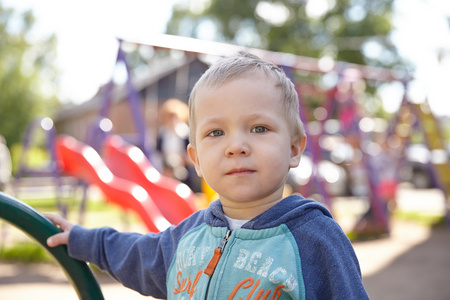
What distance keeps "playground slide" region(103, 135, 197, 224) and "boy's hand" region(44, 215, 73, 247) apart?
2105 mm

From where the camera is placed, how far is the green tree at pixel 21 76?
2584 centimetres

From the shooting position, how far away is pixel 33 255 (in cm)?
492

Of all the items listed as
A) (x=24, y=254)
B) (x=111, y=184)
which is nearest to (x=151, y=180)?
(x=111, y=184)

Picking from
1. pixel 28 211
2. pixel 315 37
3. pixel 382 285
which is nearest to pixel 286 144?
pixel 28 211

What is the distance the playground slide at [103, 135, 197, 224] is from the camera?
11.5ft

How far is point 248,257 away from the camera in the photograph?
0.97 m

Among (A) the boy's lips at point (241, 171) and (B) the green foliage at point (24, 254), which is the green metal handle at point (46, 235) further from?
(B) the green foliage at point (24, 254)

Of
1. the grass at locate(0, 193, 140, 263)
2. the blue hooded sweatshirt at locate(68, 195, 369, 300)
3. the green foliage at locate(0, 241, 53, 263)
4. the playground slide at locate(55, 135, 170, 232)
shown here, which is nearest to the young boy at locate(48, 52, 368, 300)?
the blue hooded sweatshirt at locate(68, 195, 369, 300)

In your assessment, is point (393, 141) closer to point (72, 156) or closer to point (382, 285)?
point (382, 285)

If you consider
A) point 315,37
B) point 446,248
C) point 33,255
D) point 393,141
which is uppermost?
point 315,37

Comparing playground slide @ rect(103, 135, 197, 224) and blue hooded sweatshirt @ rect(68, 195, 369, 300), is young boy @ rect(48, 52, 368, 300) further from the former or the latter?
playground slide @ rect(103, 135, 197, 224)

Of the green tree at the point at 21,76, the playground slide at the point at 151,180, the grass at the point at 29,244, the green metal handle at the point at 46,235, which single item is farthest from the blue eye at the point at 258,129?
the green tree at the point at 21,76

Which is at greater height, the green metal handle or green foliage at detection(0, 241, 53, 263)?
the green metal handle

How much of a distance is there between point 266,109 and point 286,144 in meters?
0.09
